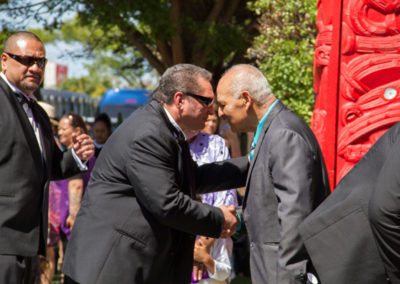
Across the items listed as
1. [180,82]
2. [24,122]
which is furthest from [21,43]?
[180,82]

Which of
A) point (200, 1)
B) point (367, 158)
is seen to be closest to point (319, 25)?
point (367, 158)

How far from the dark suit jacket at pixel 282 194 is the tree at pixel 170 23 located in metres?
11.5

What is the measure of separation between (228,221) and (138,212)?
523 millimetres

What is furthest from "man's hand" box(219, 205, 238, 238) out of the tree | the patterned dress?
the tree

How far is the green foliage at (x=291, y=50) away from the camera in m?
12.0

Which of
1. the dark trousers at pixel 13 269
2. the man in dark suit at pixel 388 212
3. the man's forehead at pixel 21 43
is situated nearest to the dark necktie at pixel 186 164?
the dark trousers at pixel 13 269

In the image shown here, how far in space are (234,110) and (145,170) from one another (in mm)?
573

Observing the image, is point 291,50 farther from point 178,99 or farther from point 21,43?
point 178,99

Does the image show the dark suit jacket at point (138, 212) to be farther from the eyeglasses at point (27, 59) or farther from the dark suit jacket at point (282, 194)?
the eyeglasses at point (27, 59)

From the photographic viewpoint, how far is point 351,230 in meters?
4.26

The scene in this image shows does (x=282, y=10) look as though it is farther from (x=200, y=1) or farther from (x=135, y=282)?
(x=135, y=282)

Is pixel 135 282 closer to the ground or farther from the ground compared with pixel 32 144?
closer to the ground

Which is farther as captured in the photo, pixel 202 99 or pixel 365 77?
pixel 365 77

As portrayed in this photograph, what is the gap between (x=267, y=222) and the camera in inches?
204
